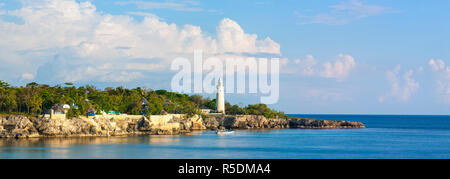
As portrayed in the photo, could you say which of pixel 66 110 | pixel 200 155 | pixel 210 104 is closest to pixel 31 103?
pixel 66 110

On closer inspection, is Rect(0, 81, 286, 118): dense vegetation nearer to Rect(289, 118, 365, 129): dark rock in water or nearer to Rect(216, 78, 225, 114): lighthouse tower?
Rect(216, 78, 225, 114): lighthouse tower

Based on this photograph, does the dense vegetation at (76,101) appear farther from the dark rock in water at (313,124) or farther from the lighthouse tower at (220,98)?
the dark rock in water at (313,124)

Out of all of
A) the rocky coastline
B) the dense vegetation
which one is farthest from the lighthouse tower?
the dense vegetation

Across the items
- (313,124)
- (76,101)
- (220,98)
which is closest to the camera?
(76,101)

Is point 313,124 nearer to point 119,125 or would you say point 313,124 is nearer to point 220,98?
point 220,98

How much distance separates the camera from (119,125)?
78125mm

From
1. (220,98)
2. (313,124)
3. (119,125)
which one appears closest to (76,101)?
(119,125)

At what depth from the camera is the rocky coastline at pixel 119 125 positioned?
65625mm

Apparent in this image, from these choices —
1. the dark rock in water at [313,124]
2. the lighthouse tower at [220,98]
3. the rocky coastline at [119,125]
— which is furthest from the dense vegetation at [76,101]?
the dark rock in water at [313,124]

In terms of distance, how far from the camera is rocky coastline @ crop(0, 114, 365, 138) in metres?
65.6

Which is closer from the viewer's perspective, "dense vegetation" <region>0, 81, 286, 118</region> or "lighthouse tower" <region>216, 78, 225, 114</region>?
"dense vegetation" <region>0, 81, 286, 118</region>

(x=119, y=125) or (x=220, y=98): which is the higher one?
(x=220, y=98)

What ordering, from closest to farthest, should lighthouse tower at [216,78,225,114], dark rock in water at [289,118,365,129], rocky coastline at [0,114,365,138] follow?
rocky coastline at [0,114,365,138], lighthouse tower at [216,78,225,114], dark rock in water at [289,118,365,129]
